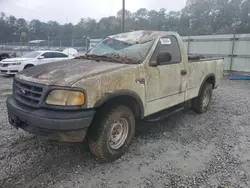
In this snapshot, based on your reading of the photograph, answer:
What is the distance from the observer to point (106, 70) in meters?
3.12

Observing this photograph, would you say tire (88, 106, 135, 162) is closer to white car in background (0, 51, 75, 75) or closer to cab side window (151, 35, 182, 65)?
cab side window (151, 35, 182, 65)

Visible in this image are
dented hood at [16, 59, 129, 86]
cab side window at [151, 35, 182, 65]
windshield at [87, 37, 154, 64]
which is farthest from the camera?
cab side window at [151, 35, 182, 65]

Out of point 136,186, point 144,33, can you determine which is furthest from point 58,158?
point 144,33

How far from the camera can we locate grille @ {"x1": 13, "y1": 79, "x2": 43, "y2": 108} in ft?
9.22

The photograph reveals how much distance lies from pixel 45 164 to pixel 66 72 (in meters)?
1.34

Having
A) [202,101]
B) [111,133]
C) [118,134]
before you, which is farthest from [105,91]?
[202,101]

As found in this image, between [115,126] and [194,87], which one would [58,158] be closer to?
[115,126]

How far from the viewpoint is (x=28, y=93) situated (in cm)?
299

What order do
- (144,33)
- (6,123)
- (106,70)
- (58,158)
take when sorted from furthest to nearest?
(6,123) < (144,33) < (58,158) < (106,70)

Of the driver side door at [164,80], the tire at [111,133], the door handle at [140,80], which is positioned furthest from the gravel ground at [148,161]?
the door handle at [140,80]

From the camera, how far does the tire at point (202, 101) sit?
5441 millimetres

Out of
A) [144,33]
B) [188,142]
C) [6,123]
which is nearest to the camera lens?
[188,142]

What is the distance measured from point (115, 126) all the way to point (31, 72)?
4.85 feet

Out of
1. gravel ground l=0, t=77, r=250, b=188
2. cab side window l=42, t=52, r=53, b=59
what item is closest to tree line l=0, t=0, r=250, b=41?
cab side window l=42, t=52, r=53, b=59
